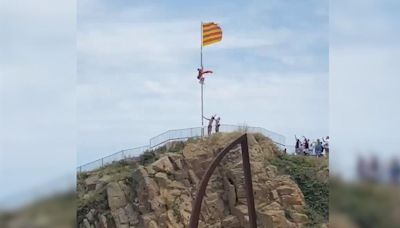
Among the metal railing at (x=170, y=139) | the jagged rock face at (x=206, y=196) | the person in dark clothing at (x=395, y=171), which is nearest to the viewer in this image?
the person in dark clothing at (x=395, y=171)

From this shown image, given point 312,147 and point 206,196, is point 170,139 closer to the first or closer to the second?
point 206,196

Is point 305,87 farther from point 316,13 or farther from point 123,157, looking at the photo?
point 123,157

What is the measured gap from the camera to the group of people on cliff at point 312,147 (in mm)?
5272

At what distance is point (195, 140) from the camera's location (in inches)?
225

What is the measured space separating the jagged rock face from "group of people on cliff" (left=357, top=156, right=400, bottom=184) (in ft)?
7.53

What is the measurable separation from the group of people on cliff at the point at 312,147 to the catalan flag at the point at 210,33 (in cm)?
91

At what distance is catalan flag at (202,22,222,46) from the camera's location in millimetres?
5344

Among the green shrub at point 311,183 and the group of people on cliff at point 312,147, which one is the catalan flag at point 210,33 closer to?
the group of people on cliff at point 312,147

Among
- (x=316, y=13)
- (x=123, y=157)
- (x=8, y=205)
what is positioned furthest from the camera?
(x=123, y=157)

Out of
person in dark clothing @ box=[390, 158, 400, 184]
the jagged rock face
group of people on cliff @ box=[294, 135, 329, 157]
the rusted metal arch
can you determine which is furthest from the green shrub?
person in dark clothing @ box=[390, 158, 400, 184]

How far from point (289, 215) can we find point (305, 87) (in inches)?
45.3

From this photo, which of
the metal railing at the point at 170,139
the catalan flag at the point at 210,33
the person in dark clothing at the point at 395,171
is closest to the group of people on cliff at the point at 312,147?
the metal railing at the point at 170,139

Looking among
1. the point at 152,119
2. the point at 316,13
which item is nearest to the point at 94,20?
the point at 152,119

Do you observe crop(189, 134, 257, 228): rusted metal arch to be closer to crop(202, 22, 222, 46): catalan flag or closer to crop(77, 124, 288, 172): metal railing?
crop(77, 124, 288, 172): metal railing
